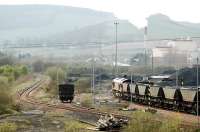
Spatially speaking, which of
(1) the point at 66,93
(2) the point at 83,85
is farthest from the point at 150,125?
(2) the point at 83,85

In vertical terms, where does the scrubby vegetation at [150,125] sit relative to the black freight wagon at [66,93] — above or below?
above

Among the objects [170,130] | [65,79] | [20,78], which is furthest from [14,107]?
[20,78]

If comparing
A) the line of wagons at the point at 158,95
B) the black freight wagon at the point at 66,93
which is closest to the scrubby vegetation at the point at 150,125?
the line of wagons at the point at 158,95

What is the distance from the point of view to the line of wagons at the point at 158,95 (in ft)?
142

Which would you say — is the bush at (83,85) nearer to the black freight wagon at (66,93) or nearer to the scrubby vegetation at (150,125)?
the black freight wagon at (66,93)

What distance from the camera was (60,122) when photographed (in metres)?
38.7

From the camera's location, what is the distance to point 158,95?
50.7 metres

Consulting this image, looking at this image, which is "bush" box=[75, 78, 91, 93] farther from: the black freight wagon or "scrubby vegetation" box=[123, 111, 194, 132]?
"scrubby vegetation" box=[123, 111, 194, 132]

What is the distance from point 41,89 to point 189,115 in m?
47.4

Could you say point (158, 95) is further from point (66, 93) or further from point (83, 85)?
point (83, 85)

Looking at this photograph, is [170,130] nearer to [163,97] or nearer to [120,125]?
[120,125]

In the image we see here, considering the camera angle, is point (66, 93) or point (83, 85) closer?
point (66, 93)

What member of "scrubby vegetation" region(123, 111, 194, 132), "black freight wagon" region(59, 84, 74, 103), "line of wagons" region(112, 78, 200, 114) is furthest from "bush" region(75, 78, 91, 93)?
"scrubby vegetation" region(123, 111, 194, 132)

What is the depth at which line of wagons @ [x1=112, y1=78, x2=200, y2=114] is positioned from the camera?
43.4 metres
